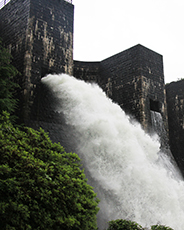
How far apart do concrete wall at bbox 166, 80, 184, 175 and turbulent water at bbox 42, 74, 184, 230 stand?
5.27 m

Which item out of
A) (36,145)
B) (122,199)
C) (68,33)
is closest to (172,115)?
(68,33)

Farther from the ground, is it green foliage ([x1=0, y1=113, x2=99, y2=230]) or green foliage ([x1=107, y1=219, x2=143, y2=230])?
green foliage ([x1=0, y1=113, x2=99, y2=230])

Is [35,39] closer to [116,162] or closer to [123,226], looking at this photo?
[116,162]

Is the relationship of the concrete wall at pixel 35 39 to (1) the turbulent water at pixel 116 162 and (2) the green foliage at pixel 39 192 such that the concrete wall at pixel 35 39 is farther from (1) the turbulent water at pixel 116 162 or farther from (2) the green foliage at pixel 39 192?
(2) the green foliage at pixel 39 192

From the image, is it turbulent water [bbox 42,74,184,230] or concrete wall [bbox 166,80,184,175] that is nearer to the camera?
turbulent water [bbox 42,74,184,230]

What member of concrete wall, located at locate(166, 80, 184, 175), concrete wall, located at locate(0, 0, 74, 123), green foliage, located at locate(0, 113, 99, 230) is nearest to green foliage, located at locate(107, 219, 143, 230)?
green foliage, located at locate(0, 113, 99, 230)

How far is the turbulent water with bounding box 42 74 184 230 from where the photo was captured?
7.53 meters

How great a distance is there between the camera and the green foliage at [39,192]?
3.73 m

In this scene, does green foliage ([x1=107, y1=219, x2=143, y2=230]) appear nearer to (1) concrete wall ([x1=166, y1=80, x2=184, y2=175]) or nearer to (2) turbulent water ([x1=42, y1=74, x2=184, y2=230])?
(2) turbulent water ([x1=42, y1=74, x2=184, y2=230])

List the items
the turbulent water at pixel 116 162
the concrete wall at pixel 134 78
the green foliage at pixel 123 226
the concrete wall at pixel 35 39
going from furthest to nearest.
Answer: the concrete wall at pixel 134 78 → the concrete wall at pixel 35 39 → the turbulent water at pixel 116 162 → the green foliage at pixel 123 226

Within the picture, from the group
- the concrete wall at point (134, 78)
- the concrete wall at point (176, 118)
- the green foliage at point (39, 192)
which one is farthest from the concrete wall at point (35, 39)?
the concrete wall at point (176, 118)

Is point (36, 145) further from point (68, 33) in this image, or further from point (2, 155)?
point (68, 33)

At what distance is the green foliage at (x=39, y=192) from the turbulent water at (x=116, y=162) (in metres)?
3.01

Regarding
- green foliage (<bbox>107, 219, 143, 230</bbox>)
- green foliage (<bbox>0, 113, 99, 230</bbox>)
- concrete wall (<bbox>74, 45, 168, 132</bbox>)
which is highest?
concrete wall (<bbox>74, 45, 168, 132</bbox>)
